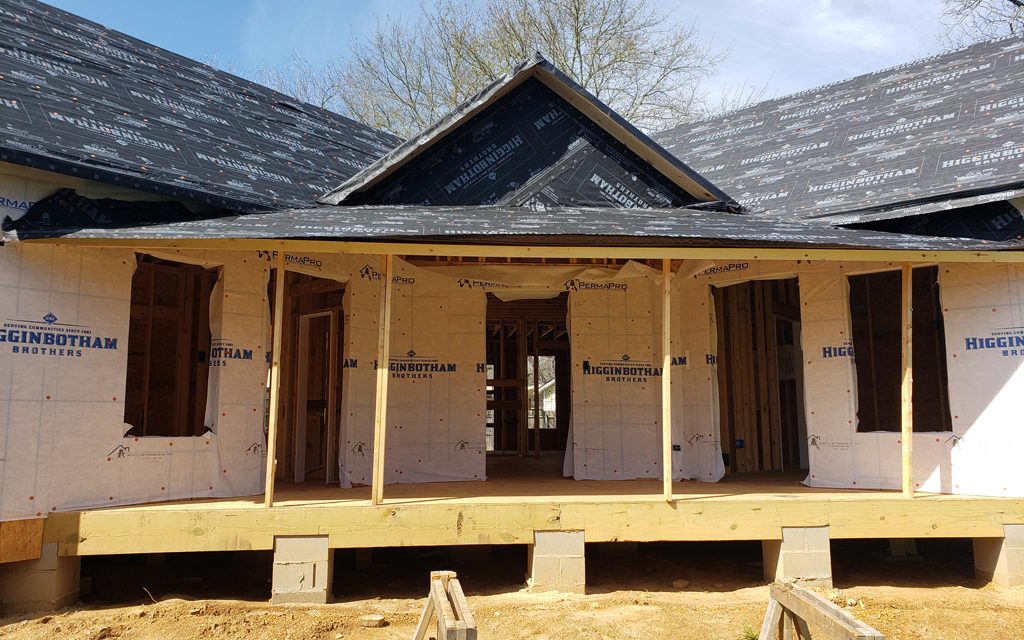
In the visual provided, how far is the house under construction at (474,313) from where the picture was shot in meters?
6.90

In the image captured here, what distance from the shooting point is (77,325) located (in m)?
7.09

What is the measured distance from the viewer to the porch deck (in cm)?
677

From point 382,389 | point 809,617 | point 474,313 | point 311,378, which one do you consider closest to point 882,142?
point 474,313

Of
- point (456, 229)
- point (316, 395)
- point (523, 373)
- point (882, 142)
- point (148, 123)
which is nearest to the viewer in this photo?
point (456, 229)

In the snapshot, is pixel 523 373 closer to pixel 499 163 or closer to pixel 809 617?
pixel 499 163

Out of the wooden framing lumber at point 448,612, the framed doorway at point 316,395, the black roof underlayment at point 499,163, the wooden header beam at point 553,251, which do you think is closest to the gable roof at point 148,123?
the black roof underlayment at point 499,163

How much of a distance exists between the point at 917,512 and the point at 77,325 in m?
8.29

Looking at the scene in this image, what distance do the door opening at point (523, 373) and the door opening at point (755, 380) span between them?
2833mm

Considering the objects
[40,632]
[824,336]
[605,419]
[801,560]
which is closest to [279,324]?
[40,632]

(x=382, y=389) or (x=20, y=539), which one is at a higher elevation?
(x=382, y=389)

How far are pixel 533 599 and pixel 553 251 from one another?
3.22 meters

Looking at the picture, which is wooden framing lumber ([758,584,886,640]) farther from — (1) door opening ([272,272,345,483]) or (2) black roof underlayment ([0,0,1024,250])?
(1) door opening ([272,272,345,483])

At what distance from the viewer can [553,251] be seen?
715 cm

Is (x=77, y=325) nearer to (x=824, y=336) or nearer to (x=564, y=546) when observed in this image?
(x=564, y=546)
